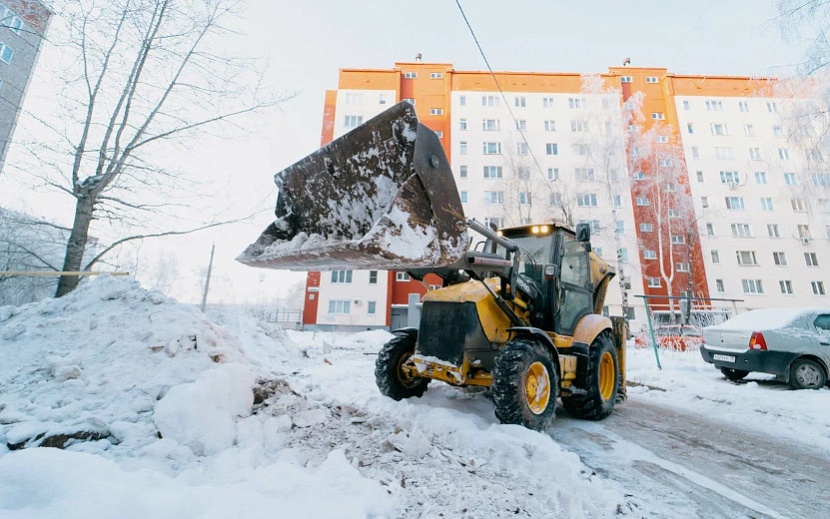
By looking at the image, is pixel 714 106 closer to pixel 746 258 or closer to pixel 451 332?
pixel 746 258

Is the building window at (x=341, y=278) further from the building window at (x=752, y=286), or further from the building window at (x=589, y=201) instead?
the building window at (x=752, y=286)

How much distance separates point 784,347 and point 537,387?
5.98 metres

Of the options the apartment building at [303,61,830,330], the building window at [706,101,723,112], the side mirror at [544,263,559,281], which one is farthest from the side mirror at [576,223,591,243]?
the building window at [706,101,723,112]

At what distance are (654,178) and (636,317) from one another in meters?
9.70

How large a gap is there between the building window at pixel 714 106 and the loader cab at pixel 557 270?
120ft

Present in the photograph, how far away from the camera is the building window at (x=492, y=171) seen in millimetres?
28094

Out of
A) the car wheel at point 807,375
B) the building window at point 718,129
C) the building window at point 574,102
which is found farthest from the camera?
the building window at point 718,129

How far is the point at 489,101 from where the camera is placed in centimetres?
2977

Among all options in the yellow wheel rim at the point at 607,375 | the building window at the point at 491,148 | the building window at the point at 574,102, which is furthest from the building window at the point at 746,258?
the yellow wheel rim at the point at 607,375

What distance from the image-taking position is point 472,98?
97.9 ft

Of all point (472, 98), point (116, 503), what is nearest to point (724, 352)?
point (116, 503)

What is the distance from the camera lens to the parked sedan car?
6086 mm

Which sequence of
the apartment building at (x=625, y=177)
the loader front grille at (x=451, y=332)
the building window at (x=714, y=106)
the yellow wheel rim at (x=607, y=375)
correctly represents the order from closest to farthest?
the loader front grille at (x=451, y=332), the yellow wheel rim at (x=607, y=375), the apartment building at (x=625, y=177), the building window at (x=714, y=106)

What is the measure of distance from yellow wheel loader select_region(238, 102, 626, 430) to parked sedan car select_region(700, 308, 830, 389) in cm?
305
